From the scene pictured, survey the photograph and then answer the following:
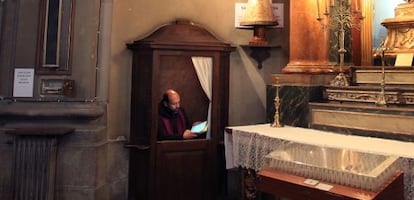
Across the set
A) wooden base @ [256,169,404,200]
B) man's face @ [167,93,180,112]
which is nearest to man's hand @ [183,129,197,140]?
man's face @ [167,93,180,112]

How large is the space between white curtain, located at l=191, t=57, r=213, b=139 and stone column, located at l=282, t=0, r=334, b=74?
2.70 feet

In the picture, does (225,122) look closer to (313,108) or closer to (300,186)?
(313,108)

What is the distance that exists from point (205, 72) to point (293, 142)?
1384mm

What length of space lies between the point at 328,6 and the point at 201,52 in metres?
1.29

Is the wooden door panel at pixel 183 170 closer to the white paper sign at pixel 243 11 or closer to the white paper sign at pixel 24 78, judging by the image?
the white paper sign at pixel 24 78

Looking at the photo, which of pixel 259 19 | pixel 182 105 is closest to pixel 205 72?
pixel 182 105

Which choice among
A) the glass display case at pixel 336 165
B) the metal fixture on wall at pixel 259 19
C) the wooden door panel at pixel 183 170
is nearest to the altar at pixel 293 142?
the glass display case at pixel 336 165

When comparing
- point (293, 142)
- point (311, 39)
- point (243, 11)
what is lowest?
point (293, 142)

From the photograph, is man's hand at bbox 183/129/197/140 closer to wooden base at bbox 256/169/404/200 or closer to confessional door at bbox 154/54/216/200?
confessional door at bbox 154/54/216/200

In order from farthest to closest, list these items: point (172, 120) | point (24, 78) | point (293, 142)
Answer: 1. point (172, 120)
2. point (24, 78)
3. point (293, 142)

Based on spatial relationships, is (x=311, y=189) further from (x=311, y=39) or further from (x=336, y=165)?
(x=311, y=39)

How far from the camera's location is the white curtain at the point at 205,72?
3.89 metres

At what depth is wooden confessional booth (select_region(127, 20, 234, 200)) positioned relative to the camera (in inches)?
146

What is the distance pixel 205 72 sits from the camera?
3914 millimetres
